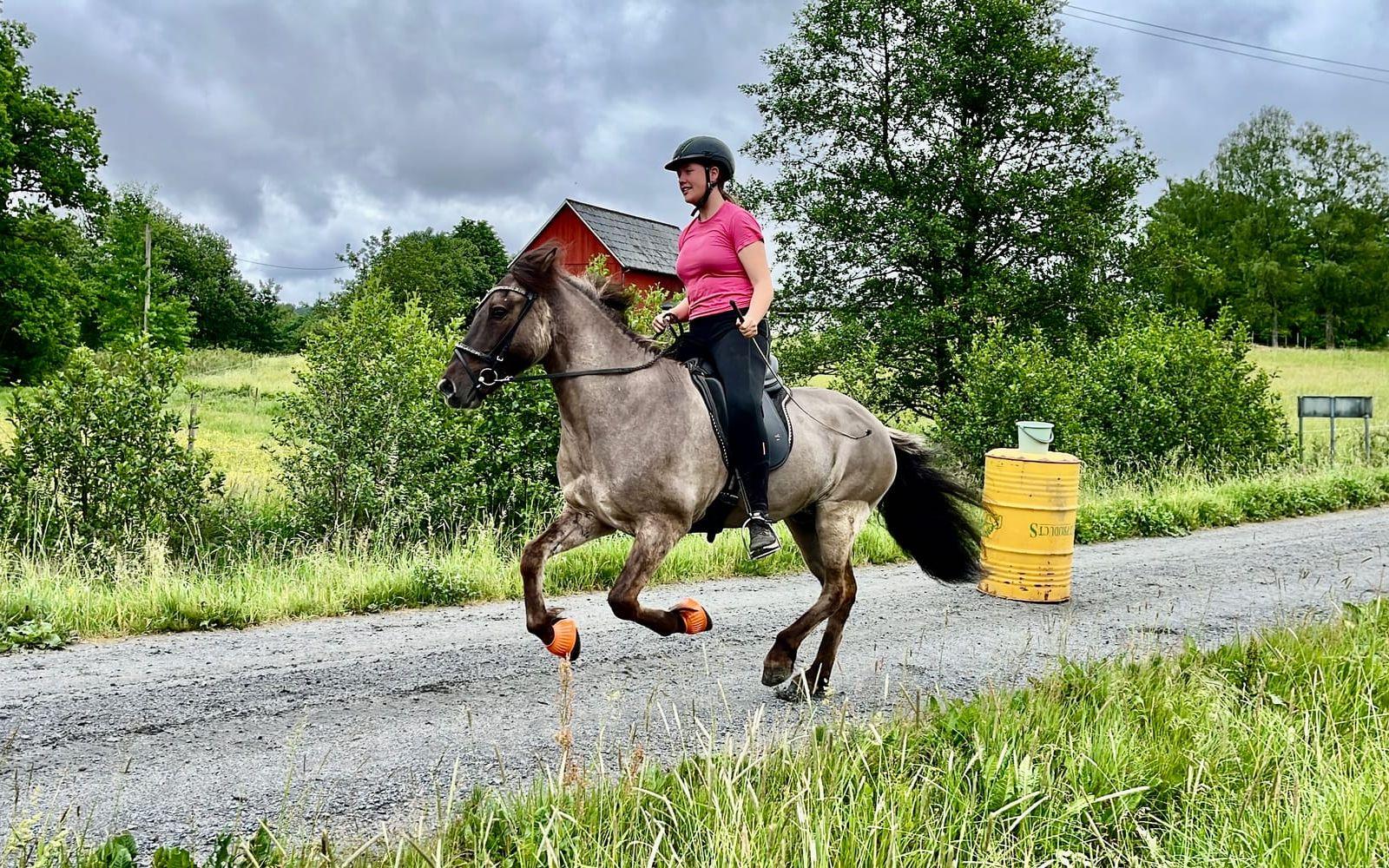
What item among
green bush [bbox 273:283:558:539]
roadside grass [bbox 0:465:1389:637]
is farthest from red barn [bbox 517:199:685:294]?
roadside grass [bbox 0:465:1389:637]

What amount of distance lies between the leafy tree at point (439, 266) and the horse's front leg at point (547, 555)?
32.8m

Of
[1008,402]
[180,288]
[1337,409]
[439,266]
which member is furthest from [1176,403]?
[180,288]

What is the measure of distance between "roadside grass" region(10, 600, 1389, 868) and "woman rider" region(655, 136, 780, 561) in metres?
1.55

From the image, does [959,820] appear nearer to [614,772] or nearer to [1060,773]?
[1060,773]

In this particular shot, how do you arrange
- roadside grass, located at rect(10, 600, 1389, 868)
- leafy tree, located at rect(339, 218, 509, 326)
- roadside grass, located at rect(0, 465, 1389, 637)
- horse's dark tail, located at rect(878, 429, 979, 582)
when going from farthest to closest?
leafy tree, located at rect(339, 218, 509, 326) → horse's dark tail, located at rect(878, 429, 979, 582) → roadside grass, located at rect(0, 465, 1389, 637) → roadside grass, located at rect(10, 600, 1389, 868)

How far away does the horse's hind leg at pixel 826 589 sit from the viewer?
4957 millimetres

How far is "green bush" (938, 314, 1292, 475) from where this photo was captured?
1322cm

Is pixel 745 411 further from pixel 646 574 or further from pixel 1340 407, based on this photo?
pixel 1340 407

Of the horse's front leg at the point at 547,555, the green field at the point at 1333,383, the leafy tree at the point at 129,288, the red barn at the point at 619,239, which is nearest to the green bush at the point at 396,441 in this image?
the horse's front leg at the point at 547,555

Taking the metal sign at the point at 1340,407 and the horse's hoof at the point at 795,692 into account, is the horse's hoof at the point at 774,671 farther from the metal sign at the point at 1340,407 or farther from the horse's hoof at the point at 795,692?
the metal sign at the point at 1340,407

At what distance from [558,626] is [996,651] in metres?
3.15

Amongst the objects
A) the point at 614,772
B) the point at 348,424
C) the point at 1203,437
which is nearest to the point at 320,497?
the point at 348,424

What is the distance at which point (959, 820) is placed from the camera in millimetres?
2906

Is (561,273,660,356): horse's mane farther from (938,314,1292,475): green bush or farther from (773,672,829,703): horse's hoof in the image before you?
(938,314,1292,475): green bush
